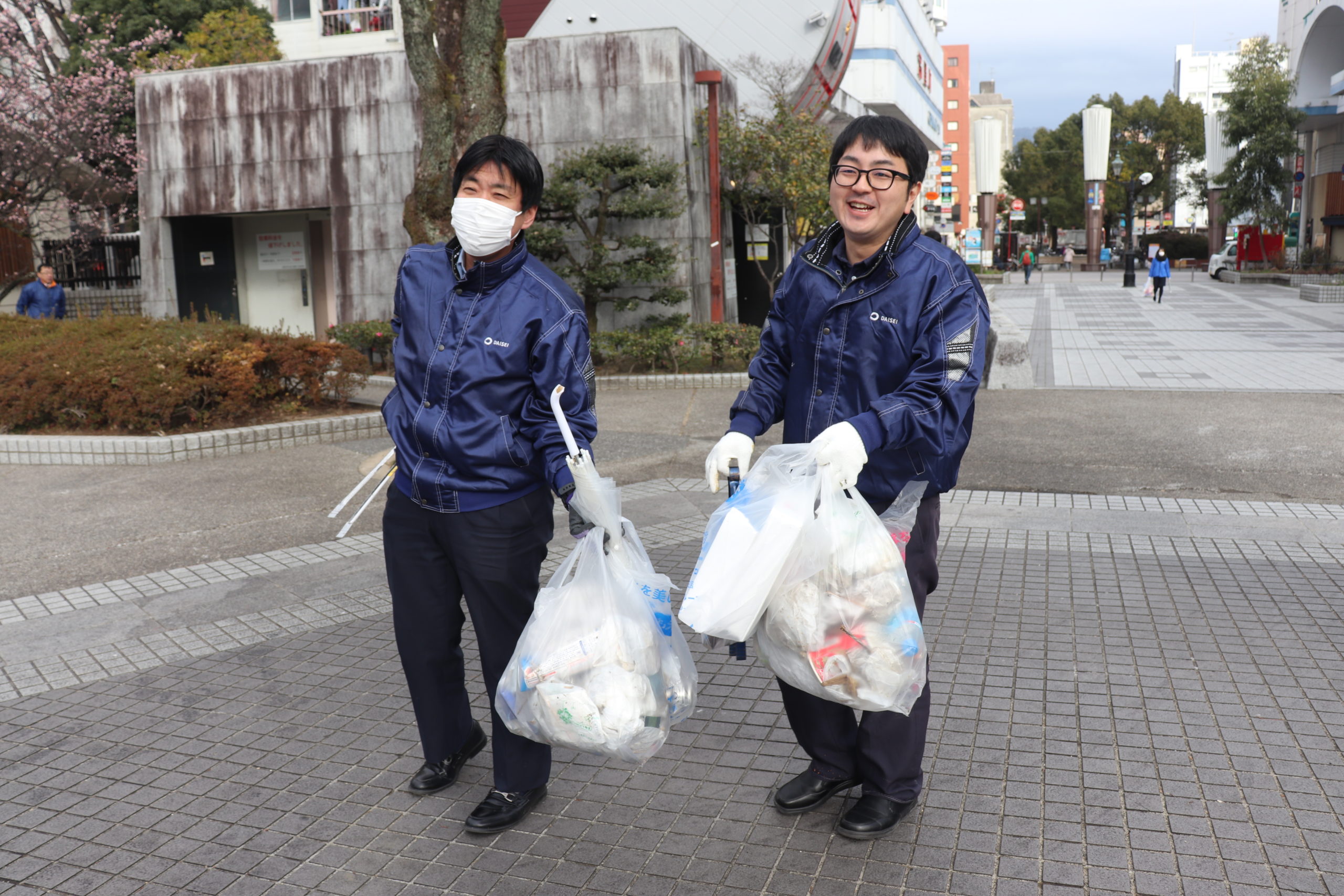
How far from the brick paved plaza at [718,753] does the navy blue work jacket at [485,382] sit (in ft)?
3.42

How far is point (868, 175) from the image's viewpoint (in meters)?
2.87

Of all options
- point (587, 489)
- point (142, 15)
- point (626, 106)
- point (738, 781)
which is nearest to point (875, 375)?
point (587, 489)

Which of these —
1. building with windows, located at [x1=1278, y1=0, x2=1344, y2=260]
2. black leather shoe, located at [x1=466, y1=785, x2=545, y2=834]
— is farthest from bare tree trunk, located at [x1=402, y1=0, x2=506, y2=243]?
building with windows, located at [x1=1278, y1=0, x2=1344, y2=260]

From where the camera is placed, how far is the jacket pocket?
300 centimetres

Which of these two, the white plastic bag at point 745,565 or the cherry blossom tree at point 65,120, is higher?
the cherry blossom tree at point 65,120

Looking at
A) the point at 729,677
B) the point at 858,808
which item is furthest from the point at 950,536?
the point at 858,808

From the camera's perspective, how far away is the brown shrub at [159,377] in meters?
9.21

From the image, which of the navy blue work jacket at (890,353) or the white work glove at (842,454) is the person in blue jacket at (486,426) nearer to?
the navy blue work jacket at (890,353)

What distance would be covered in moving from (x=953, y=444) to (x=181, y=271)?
17769 mm

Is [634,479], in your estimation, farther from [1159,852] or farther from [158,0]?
[158,0]

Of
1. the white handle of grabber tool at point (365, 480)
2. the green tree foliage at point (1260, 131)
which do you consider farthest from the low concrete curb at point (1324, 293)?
the white handle of grabber tool at point (365, 480)

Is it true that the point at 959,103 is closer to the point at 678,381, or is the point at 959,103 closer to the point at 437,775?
the point at 678,381

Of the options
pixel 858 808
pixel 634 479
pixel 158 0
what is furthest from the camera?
pixel 158 0

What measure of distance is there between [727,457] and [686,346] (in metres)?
11.2
